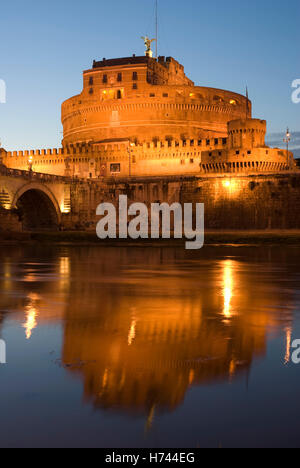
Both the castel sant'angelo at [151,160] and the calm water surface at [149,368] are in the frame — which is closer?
the calm water surface at [149,368]

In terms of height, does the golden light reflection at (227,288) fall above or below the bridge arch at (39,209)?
below

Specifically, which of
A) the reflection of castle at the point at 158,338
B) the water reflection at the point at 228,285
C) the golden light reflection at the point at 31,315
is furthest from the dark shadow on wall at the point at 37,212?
the golden light reflection at the point at 31,315

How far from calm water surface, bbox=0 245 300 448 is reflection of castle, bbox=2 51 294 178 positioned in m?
53.2

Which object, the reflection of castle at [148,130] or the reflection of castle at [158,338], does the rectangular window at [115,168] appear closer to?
the reflection of castle at [148,130]

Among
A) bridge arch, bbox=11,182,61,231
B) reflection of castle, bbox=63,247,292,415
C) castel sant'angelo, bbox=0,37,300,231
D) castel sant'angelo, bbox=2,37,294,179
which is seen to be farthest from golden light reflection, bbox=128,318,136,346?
castel sant'angelo, bbox=2,37,294,179

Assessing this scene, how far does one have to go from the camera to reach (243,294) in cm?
1166

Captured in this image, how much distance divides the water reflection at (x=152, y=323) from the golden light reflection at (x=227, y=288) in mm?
18

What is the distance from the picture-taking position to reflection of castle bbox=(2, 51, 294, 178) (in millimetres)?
63469

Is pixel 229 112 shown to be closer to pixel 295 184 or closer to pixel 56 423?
pixel 295 184

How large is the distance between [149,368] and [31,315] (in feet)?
12.5

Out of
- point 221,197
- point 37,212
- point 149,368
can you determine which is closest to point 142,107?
point 221,197

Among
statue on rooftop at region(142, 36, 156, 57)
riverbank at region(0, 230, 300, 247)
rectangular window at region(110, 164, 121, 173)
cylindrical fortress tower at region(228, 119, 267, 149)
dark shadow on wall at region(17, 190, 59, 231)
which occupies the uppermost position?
statue on rooftop at region(142, 36, 156, 57)

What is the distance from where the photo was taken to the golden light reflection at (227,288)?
379 inches

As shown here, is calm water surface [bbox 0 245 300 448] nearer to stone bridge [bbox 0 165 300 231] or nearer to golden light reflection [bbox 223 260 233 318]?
golden light reflection [bbox 223 260 233 318]
